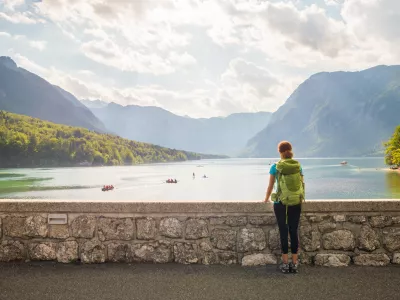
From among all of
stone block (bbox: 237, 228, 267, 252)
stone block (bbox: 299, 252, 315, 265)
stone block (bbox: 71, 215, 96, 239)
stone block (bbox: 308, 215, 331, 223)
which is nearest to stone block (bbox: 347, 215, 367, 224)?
stone block (bbox: 308, 215, 331, 223)

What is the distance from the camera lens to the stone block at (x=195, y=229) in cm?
593

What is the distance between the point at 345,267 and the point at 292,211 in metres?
1.19

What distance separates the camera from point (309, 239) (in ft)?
19.4

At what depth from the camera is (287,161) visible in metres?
5.68

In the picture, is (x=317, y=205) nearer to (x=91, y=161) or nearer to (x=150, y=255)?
(x=150, y=255)

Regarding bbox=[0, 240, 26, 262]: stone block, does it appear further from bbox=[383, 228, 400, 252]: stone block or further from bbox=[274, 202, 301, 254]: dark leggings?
bbox=[383, 228, 400, 252]: stone block

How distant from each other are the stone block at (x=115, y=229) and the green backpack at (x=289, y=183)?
7.24 ft

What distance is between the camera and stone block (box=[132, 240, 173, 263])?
596 centimetres

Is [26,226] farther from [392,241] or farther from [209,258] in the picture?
[392,241]

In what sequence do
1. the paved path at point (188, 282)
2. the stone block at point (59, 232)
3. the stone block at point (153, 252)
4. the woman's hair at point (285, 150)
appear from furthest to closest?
the stone block at point (59, 232)
the stone block at point (153, 252)
the woman's hair at point (285, 150)
the paved path at point (188, 282)

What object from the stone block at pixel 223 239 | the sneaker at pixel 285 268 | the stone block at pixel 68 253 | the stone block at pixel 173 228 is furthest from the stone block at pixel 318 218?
the stone block at pixel 68 253

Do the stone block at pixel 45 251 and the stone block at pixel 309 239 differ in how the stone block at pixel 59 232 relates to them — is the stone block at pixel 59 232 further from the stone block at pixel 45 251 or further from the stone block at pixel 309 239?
the stone block at pixel 309 239

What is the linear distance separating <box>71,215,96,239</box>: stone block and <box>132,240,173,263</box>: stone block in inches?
26.5

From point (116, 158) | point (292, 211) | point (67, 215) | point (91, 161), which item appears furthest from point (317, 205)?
point (116, 158)
